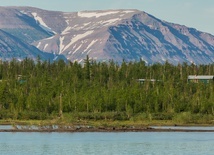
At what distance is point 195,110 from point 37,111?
2812cm

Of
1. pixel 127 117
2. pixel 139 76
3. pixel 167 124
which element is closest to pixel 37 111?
pixel 127 117

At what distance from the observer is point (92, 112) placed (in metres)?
136

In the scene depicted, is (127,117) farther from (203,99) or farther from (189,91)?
(189,91)

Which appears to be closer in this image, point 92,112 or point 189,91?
point 92,112
